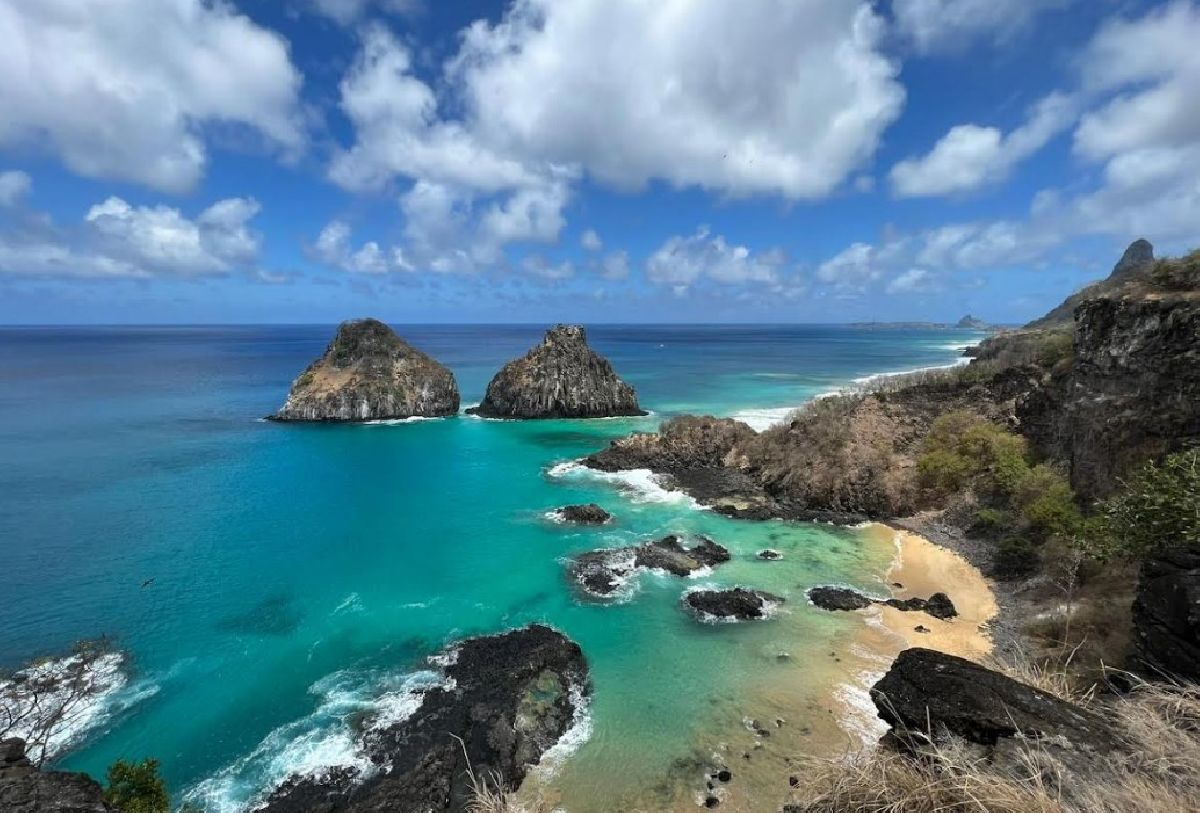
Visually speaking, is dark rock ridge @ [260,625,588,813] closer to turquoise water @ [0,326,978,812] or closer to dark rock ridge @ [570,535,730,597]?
turquoise water @ [0,326,978,812]

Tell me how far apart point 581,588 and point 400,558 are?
13.4m

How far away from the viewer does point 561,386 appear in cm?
8769

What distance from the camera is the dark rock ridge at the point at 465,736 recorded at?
61.5 feet

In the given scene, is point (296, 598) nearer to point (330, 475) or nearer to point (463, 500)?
point (463, 500)

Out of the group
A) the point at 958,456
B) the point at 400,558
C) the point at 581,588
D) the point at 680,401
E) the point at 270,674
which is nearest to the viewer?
the point at 270,674

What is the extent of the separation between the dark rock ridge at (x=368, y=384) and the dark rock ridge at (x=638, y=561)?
6035 centimetres

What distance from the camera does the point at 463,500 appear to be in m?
50.7

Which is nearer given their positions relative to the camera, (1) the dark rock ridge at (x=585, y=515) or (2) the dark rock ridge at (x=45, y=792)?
(2) the dark rock ridge at (x=45, y=792)

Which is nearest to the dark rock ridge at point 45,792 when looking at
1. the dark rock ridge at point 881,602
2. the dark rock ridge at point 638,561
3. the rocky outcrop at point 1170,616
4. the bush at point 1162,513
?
the rocky outcrop at point 1170,616

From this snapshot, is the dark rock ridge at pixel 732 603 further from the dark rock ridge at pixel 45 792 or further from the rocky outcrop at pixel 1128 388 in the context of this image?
the dark rock ridge at pixel 45 792

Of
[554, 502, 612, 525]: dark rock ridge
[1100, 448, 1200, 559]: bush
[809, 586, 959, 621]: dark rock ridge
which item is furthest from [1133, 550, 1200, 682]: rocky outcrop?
[554, 502, 612, 525]: dark rock ridge

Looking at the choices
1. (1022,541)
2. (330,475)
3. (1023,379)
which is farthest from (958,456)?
(330,475)

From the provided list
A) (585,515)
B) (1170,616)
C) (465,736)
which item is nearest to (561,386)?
(585,515)

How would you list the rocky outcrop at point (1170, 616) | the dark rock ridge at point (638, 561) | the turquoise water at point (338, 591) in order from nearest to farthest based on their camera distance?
the rocky outcrop at point (1170, 616) < the turquoise water at point (338, 591) < the dark rock ridge at point (638, 561)
